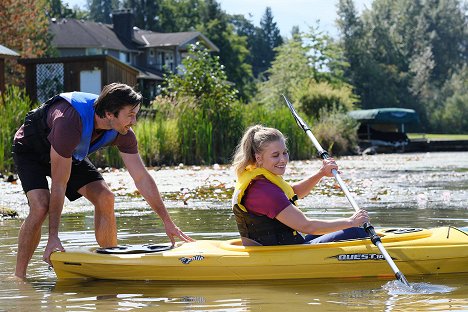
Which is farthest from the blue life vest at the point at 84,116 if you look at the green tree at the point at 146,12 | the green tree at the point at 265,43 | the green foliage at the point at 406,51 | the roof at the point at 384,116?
the green tree at the point at 265,43

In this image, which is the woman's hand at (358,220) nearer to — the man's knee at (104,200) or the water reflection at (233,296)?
the water reflection at (233,296)

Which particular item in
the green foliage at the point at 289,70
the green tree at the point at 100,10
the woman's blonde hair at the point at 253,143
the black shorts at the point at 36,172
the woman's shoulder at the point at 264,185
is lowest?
the woman's shoulder at the point at 264,185

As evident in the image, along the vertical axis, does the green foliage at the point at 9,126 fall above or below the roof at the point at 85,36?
below

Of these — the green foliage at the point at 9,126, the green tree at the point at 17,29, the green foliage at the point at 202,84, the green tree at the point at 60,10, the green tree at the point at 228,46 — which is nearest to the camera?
the green foliage at the point at 9,126

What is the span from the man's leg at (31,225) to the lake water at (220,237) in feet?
0.45

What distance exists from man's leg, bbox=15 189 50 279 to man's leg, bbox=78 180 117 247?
0.34 meters

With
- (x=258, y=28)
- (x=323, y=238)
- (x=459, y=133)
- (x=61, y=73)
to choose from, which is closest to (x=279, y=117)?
(x=61, y=73)

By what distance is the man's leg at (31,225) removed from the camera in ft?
20.9

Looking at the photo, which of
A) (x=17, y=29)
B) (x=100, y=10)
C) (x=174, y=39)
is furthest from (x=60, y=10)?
(x=100, y=10)

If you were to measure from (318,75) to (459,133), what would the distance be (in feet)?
49.2

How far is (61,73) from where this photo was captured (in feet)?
91.1

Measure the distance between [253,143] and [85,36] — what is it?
5561cm

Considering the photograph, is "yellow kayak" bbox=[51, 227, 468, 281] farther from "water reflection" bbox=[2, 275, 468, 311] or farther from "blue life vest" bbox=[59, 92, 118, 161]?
"blue life vest" bbox=[59, 92, 118, 161]

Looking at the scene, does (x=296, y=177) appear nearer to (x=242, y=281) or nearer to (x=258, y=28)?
(x=242, y=281)
